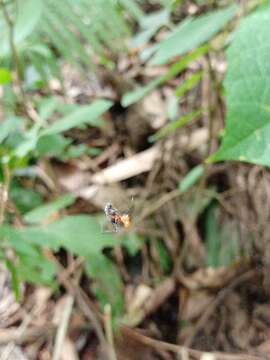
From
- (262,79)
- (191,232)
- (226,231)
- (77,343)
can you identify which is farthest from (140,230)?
(262,79)

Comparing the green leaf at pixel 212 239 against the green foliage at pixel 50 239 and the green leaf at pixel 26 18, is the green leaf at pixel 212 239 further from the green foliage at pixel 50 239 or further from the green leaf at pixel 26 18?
the green leaf at pixel 26 18

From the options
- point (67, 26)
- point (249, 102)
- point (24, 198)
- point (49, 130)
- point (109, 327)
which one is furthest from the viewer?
point (67, 26)

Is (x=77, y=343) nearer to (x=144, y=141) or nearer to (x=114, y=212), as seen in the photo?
(x=114, y=212)

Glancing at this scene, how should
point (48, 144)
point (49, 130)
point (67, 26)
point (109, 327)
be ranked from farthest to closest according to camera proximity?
point (67, 26), point (109, 327), point (48, 144), point (49, 130)

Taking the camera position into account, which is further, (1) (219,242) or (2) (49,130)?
(1) (219,242)

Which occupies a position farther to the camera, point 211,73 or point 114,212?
point 211,73

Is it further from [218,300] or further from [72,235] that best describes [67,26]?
[218,300]

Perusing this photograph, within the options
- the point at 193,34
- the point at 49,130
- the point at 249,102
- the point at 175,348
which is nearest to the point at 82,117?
the point at 49,130

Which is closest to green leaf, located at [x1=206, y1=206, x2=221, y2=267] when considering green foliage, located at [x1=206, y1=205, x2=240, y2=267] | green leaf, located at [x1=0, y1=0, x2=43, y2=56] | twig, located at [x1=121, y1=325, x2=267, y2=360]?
green foliage, located at [x1=206, y1=205, x2=240, y2=267]

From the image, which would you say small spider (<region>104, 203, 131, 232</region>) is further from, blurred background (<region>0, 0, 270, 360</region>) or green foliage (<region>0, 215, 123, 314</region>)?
green foliage (<region>0, 215, 123, 314</region>)
